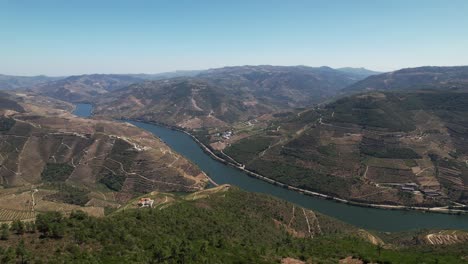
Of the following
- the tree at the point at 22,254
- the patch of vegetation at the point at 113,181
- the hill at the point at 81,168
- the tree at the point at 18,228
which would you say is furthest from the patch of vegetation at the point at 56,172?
the tree at the point at 22,254

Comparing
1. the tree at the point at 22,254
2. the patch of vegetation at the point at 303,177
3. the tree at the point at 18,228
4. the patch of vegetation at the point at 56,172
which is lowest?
the patch of vegetation at the point at 303,177

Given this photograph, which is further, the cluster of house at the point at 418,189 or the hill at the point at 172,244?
the cluster of house at the point at 418,189

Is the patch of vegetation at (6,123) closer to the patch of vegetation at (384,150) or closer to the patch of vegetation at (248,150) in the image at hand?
the patch of vegetation at (248,150)

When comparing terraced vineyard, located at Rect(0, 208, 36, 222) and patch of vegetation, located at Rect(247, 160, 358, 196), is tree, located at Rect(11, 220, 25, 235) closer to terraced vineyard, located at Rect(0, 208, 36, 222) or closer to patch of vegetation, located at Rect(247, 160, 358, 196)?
terraced vineyard, located at Rect(0, 208, 36, 222)

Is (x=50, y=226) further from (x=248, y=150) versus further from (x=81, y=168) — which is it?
(x=248, y=150)

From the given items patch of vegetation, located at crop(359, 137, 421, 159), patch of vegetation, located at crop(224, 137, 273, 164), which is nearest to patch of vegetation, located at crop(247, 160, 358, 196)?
patch of vegetation, located at crop(224, 137, 273, 164)

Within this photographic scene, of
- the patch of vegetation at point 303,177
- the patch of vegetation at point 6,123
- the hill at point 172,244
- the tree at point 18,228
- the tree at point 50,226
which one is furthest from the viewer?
the patch of vegetation at point 6,123
